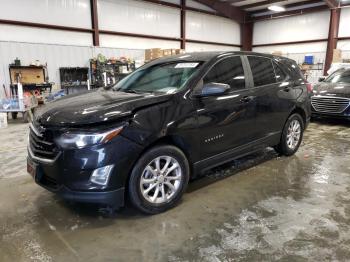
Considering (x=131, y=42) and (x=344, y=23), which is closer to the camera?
(x=131, y=42)

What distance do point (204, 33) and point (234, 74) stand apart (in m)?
13.2

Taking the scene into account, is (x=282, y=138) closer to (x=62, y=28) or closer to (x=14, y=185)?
(x=14, y=185)

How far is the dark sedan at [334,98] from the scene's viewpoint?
652 centimetres

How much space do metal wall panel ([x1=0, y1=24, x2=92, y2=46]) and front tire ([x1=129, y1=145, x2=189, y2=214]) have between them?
9198 millimetres

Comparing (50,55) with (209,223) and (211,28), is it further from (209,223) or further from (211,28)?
(209,223)

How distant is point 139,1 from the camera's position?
12.7 metres

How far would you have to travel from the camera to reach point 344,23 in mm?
14070

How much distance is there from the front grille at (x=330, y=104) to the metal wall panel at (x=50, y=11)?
864cm

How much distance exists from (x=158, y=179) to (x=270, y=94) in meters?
1.86

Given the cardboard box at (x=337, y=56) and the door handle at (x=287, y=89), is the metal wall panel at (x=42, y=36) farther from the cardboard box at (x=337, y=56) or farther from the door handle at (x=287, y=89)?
the cardboard box at (x=337, y=56)

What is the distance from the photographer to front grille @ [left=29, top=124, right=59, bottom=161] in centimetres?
235

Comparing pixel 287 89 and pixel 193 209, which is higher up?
pixel 287 89

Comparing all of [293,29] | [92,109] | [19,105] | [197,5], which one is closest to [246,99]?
[92,109]

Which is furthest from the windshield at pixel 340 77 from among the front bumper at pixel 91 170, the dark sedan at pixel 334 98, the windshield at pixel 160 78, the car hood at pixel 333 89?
the front bumper at pixel 91 170
